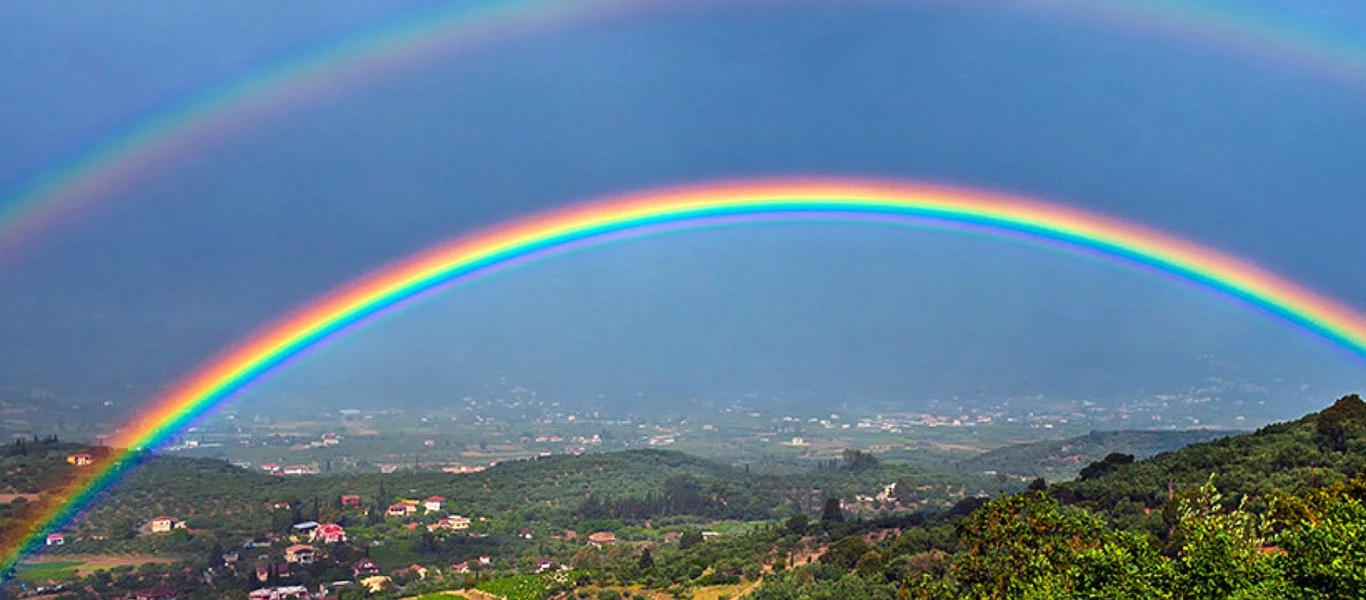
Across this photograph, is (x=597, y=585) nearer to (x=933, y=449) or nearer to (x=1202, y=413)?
(x=933, y=449)

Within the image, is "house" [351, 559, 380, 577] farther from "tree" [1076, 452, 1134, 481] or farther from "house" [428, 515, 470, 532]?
"tree" [1076, 452, 1134, 481]

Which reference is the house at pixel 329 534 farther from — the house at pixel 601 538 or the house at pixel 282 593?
the house at pixel 601 538

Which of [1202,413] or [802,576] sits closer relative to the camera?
[802,576]

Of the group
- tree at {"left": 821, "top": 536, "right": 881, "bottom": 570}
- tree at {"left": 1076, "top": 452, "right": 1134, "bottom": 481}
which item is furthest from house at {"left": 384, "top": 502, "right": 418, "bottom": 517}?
tree at {"left": 1076, "top": 452, "right": 1134, "bottom": 481}

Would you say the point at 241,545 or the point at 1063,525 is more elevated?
the point at 1063,525

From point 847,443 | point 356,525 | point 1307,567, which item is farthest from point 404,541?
point 847,443

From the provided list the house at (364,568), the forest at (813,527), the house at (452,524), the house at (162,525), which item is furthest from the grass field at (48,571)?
the house at (452,524)

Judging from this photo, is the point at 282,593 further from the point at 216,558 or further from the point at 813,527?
the point at 813,527
